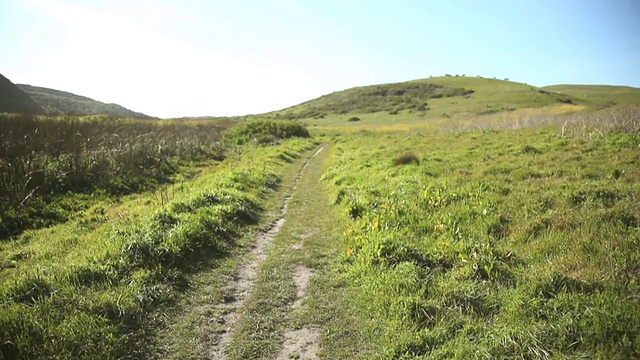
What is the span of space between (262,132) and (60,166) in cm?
3131

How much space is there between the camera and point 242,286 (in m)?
6.71

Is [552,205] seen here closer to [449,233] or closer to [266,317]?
[449,233]

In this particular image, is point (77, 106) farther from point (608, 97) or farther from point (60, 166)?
point (608, 97)

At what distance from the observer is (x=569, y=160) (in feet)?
40.8

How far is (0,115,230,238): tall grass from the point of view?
33.8ft

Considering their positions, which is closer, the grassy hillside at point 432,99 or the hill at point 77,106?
the hill at point 77,106

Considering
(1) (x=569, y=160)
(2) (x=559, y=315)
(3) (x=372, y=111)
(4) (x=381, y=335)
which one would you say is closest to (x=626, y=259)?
(2) (x=559, y=315)

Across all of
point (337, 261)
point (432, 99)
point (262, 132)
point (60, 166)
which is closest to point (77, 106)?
point (262, 132)

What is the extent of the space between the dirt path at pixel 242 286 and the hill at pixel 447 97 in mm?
62614

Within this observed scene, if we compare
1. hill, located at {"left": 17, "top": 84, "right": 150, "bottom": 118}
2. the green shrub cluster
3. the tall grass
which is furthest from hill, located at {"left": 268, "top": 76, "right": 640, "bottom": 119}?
the tall grass

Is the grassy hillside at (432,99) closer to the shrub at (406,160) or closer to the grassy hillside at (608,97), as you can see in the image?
Answer: the grassy hillside at (608,97)

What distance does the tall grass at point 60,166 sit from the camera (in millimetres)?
10297

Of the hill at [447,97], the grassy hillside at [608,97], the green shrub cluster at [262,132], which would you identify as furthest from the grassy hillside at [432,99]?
the green shrub cluster at [262,132]

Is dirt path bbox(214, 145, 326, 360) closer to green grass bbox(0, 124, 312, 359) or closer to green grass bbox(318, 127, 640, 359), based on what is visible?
green grass bbox(0, 124, 312, 359)
